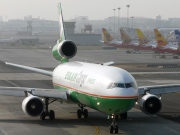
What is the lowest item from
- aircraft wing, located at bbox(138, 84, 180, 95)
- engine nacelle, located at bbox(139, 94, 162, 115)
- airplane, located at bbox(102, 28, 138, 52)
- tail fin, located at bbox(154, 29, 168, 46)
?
airplane, located at bbox(102, 28, 138, 52)

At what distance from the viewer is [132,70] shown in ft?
286

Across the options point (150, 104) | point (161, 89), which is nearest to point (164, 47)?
point (161, 89)

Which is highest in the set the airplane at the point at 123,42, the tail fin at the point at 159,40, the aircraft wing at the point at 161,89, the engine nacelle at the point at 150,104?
the aircraft wing at the point at 161,89

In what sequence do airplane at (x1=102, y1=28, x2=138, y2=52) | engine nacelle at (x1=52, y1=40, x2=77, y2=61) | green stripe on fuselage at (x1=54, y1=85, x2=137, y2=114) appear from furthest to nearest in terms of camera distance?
airplane at (x1=102, y1=28, x2=138, y2=52), engine nacelle at (x1=52, y1=40, x2=77, y2=61), green stripe on fuselage at (x1=54, y1=85, x2=137, y2=114)

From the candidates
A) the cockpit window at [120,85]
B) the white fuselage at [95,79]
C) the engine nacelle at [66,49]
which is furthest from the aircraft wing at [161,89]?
the engine nacelle at [66,49]

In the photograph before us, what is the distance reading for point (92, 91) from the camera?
33562 millimetres

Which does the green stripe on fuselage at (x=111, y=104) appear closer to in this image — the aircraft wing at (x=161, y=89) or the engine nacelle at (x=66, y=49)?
the aircraft wing at (x=161, y=89)

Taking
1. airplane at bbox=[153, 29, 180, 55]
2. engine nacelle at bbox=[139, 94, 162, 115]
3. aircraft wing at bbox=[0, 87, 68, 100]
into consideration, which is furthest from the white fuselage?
airplane at bbox=[153, 29, 180, 55]

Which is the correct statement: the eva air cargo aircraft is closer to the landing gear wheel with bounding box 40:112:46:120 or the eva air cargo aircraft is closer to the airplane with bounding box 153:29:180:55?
the landing gear wheel with bounding box 40:112:46:120

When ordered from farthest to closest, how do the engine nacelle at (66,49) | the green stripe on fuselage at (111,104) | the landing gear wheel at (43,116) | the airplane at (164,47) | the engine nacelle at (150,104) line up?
the airplane at (164,47)
the engine nacelle at (66,49)
the landing gear wheel at (43,116)
the engine nacelle at (150,104)
the green stripe on fuselage at (111,104)

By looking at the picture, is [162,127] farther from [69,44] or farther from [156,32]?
[156,32]

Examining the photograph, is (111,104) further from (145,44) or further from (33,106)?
(145,44)

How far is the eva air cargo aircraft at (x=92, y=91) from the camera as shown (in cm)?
3125

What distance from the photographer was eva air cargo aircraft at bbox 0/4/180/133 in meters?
31.2
